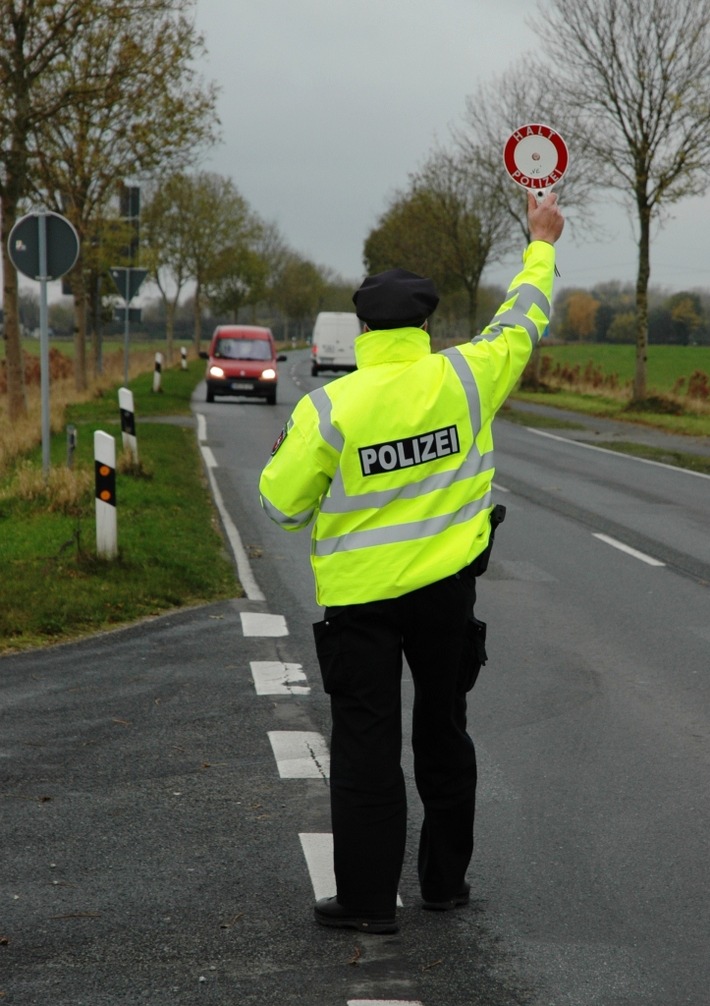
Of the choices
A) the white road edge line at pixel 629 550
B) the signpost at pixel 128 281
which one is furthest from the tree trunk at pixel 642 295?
the white road edge line at pixel 629 550

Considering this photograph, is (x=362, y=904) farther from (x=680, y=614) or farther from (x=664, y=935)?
(x=680, y=614)

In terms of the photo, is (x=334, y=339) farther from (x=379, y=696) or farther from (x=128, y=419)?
(x=379, y=696)

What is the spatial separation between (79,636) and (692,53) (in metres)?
26.1

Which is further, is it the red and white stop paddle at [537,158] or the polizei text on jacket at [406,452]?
the red and white stop paddle at [537,158]

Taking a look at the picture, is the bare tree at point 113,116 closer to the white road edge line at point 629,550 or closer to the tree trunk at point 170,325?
the white road edge line at point 629,550

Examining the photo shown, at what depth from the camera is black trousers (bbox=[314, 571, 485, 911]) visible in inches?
158

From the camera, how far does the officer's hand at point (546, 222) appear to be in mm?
4555

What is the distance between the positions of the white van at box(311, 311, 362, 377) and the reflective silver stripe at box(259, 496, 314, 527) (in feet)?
167

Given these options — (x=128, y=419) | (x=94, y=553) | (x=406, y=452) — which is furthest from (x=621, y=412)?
(x=406, y=452)

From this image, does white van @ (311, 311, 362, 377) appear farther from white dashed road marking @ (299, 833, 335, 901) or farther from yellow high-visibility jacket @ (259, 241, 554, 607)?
yellow high-visibility jacket @ (259, 241, 554, 607)

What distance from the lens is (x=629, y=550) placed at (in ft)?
41.3

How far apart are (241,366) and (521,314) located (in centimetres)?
2952

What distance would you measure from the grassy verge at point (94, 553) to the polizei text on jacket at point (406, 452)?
4728 mm

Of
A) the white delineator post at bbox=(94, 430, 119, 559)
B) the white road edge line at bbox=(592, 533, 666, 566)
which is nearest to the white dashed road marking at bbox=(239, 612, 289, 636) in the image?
the white delineator post at bbox=(94, 430, 119, 559)
